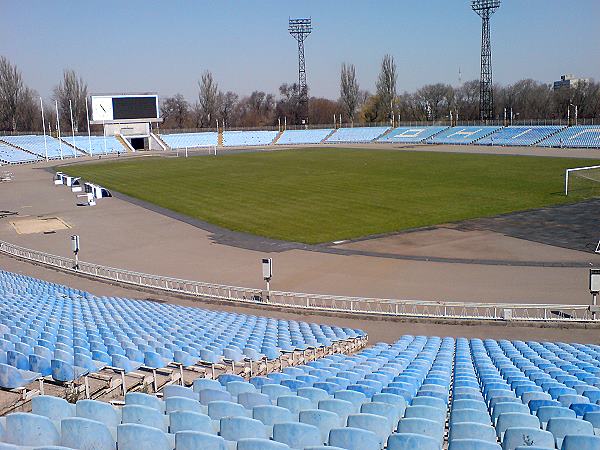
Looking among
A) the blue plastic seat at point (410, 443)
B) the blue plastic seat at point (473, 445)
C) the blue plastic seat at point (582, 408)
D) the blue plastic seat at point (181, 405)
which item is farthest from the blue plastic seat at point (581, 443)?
the blue plastic seat at point (181, 405)

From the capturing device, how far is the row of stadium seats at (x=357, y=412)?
564 cm

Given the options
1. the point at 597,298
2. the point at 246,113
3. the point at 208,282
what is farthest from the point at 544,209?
Answer: the point at 246,113

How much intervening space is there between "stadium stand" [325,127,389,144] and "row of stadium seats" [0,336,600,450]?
Answer: 10953cm

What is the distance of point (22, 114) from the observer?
12950 cm

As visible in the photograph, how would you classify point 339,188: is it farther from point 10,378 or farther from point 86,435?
point 86,435

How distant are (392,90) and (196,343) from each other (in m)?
132

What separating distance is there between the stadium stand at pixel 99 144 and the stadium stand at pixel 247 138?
22.2 m

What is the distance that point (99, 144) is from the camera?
4222 inches

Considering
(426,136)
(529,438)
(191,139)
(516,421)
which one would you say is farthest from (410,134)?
(529,438)

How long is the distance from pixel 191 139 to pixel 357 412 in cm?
11720

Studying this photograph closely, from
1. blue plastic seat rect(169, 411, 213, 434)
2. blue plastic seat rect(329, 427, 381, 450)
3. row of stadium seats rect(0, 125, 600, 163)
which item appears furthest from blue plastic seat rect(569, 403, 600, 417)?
row of stadium seats rect(0, 125, 600, 163)

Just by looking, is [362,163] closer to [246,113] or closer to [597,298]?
[597,298]

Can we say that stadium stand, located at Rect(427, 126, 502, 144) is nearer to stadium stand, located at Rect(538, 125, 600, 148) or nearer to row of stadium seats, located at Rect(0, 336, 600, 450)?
stadium stand, located at Rect(538, 125, 600, 148)

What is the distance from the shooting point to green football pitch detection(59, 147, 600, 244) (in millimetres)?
37438
